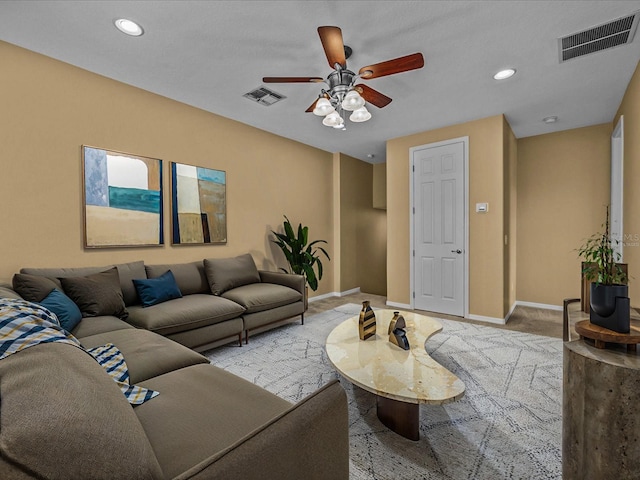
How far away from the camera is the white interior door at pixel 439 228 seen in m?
4.30

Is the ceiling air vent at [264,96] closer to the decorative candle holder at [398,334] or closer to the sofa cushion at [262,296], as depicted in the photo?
the sofa cushion at [262,296]

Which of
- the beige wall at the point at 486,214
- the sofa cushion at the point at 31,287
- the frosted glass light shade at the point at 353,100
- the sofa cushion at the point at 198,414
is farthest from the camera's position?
the beige wall at the point at 486,214

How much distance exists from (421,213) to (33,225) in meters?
4.48

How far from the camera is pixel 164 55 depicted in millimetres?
2629

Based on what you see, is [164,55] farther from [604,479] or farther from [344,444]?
[604,479]

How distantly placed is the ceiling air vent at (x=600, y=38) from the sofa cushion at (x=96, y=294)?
418cm

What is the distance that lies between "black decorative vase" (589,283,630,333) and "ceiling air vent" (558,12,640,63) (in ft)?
6.96

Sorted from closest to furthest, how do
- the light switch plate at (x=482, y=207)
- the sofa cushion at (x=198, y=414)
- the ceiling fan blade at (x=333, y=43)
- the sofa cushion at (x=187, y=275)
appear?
the sofa cushion at (x=198, y=414) → the ceiling fan blade at (x=333, y=43) → the sofa cushion at (x=187, y=275) → the light switch plate at (x=482, y=207)

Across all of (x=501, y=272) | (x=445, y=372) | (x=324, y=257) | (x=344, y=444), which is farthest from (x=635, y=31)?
(x=324, y=257)

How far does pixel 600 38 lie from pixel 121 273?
4545 mm

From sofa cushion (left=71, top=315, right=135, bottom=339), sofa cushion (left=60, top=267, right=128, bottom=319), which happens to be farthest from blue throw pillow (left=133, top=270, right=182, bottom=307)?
sofa cushion (left=71, top=315, right=135, bottom=339)

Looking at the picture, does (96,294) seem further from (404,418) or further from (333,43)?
(333,43)

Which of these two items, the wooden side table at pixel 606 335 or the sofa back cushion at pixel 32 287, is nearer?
the wooden side table at pixel 606 335

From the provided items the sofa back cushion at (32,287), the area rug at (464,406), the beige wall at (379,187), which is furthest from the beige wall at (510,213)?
the sofa back cushion at (32,287)
